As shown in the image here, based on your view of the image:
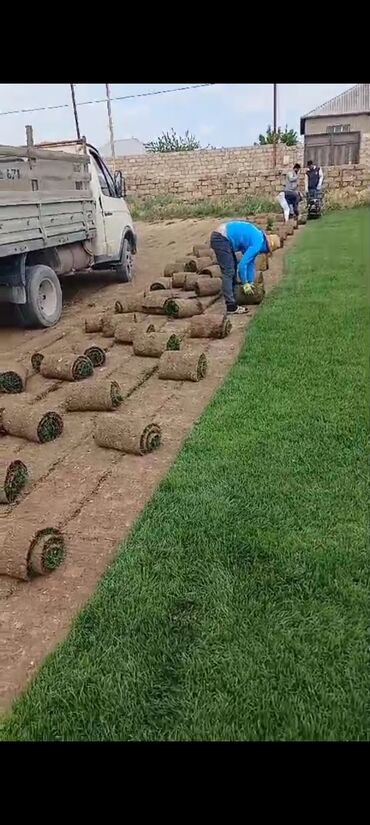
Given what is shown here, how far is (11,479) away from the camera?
4.05 meters

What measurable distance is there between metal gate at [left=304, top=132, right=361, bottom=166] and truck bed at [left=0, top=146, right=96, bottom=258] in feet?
60.5

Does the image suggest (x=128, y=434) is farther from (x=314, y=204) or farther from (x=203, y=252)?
(x=314, y=204)

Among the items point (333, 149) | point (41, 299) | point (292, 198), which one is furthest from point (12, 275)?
point (333, 149)

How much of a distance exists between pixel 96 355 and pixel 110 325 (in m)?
1.21

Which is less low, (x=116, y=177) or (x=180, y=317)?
(x=116, y=177)

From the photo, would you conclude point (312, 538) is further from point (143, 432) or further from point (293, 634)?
point (143, 432)

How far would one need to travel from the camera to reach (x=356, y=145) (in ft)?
81.0

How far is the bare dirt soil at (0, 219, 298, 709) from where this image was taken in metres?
2.90

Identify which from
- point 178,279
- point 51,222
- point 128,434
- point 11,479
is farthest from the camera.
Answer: point 178,279

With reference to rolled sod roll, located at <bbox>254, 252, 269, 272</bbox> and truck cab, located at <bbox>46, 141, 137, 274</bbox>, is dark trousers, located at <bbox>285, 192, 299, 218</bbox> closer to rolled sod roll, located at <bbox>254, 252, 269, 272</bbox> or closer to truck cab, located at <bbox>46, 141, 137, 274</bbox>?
rolled sod roll, located at <bbox>254, 252, 269, 272</bbox>

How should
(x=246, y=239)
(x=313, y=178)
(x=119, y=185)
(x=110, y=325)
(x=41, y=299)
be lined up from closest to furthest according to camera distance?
(x=110, y=325)
(x=246, y=239)
(x=41, y=299)
(x=119, y=185)
(x=313, y=178)
